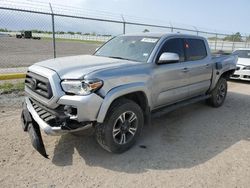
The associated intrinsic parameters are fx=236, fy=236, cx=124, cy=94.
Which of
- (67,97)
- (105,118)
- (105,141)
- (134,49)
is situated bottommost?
(105,141)

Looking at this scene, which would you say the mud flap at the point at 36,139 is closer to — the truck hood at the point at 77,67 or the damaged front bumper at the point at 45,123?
the damaged front bumper at the point at 45,123

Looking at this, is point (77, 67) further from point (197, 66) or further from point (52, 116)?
point (197, 66)

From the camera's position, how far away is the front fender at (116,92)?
3.25m

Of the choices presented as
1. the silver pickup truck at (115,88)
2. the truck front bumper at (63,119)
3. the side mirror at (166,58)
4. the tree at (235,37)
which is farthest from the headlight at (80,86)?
the tree at (235,37)

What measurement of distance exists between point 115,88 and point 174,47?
1918 mm

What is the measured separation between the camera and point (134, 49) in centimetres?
448

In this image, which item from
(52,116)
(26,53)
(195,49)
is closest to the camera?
(52,116)

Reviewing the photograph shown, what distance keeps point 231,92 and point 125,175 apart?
648 cm

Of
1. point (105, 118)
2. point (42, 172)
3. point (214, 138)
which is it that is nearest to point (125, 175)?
point (105, 118)

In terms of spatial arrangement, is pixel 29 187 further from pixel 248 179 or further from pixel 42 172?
pixel 248 179

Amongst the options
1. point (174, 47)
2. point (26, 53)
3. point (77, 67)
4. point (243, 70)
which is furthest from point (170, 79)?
point (26, 53)

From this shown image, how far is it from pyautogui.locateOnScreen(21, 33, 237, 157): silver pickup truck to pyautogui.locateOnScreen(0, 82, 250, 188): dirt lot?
0.31 m

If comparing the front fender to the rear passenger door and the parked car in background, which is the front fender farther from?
the parked car in background

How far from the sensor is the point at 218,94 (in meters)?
6.43
